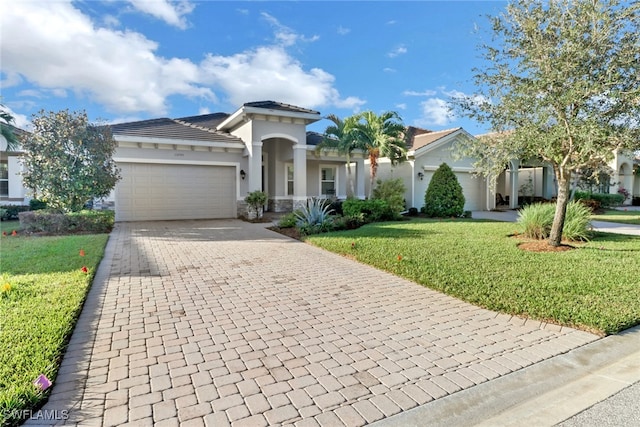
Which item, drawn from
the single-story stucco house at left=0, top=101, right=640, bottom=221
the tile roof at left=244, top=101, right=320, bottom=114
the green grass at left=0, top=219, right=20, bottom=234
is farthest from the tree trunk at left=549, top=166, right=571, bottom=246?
the green grass at left=0, top=219, right=20, bottom=234

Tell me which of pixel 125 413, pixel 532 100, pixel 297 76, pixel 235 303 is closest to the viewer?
pixel 125 413

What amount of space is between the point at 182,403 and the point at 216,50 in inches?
674

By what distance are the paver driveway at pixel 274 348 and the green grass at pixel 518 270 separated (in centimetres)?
39

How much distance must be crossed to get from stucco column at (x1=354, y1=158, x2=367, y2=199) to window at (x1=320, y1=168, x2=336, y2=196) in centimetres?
151

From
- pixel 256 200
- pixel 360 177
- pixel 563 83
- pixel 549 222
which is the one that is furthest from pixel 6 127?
pixel 549 222

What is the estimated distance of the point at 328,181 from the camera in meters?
20.4

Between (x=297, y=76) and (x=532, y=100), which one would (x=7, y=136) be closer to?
(x=297, y=76)

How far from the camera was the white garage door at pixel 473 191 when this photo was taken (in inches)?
855

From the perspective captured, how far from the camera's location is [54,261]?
281 inches

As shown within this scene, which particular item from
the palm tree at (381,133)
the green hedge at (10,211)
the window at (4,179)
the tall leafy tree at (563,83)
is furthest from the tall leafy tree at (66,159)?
the tall leafy tree at (563,83)

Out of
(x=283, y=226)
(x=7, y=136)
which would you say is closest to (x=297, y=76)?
(x=283, y=226)

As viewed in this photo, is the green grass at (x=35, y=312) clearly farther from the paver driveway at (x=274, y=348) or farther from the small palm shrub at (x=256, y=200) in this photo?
the small palm shrub at (x=256, y=200)

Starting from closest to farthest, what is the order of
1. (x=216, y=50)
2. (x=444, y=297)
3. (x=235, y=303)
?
(x=235, y=303) → (x=444, y=297) → (x=216, y=50)

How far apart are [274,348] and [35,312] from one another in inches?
123
